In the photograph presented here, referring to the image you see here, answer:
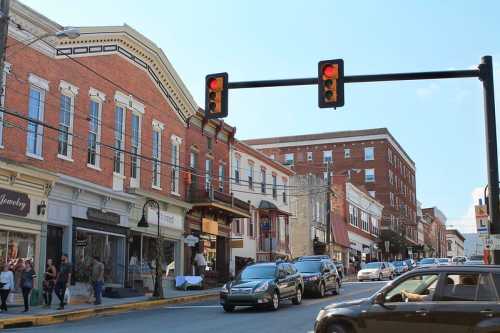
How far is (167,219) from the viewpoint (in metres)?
32.3

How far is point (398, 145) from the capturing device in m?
98.1

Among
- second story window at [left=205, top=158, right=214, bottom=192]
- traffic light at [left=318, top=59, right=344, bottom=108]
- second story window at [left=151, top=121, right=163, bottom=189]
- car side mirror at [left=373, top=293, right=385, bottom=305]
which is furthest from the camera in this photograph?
second story window at [left=205, top=158, right=214, bottom=192]

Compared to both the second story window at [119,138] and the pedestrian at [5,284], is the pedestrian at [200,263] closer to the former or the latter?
the second story window at [119,138]

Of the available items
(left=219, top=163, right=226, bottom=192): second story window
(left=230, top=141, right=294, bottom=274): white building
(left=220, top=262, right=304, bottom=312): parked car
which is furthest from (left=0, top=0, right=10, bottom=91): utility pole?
(left=230, top=141, right=294, bottom=274): white building

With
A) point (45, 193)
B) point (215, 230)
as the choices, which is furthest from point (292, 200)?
point (45, 193)

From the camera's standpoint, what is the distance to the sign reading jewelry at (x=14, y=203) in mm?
21237

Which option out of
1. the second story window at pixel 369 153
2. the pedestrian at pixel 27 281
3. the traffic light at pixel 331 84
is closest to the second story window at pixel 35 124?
the pedestrian at pixel 27 281

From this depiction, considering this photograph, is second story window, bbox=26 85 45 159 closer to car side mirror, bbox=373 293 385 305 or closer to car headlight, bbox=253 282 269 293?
car headlight, bbox=253 282 269 293

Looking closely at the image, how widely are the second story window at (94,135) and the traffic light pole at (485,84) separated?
43.5 feet

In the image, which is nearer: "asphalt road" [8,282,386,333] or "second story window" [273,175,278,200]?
"asphalt road" [8,282,386,333]

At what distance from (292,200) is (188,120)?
22.0 meters

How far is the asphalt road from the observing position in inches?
610

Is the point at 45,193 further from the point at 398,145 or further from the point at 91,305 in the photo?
the point at 398,145

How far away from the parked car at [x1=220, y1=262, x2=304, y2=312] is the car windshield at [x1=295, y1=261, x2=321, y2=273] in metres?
4.15
